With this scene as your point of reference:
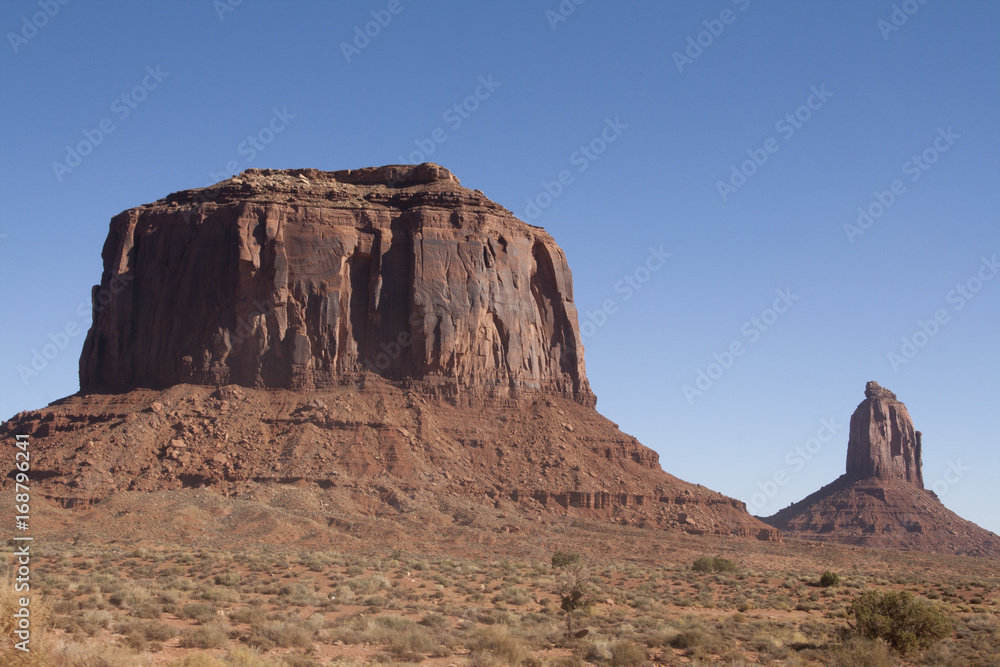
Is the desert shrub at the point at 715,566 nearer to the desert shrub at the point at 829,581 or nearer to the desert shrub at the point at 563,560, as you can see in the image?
the desert shrub at the point at 563,560

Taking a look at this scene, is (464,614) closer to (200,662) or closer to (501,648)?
(501,648)

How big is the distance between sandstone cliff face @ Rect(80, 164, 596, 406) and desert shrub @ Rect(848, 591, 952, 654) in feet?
159

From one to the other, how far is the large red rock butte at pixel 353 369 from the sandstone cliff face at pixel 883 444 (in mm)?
69838

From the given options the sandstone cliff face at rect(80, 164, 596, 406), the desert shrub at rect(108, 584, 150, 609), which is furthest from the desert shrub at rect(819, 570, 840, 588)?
the sandstone cliff face at rect(80, 164, 596, 406)

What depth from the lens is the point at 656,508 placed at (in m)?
68.9

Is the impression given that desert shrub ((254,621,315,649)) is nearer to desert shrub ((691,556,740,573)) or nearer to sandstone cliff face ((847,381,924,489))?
desert shrub ((691,556,740,573))

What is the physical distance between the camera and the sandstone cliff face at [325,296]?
72312mm

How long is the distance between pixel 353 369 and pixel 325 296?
5.42 metres

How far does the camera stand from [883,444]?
13662 centimetres

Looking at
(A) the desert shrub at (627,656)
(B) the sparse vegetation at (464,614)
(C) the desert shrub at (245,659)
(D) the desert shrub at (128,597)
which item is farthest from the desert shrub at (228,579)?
(A) the desert shrub at (627,656)

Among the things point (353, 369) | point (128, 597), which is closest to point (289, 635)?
point (128, 597)

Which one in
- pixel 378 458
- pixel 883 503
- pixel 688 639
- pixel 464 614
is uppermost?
pixel 883 503

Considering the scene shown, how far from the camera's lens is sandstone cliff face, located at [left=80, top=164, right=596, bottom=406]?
2847 inches

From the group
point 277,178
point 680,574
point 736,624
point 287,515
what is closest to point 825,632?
point 736,624
